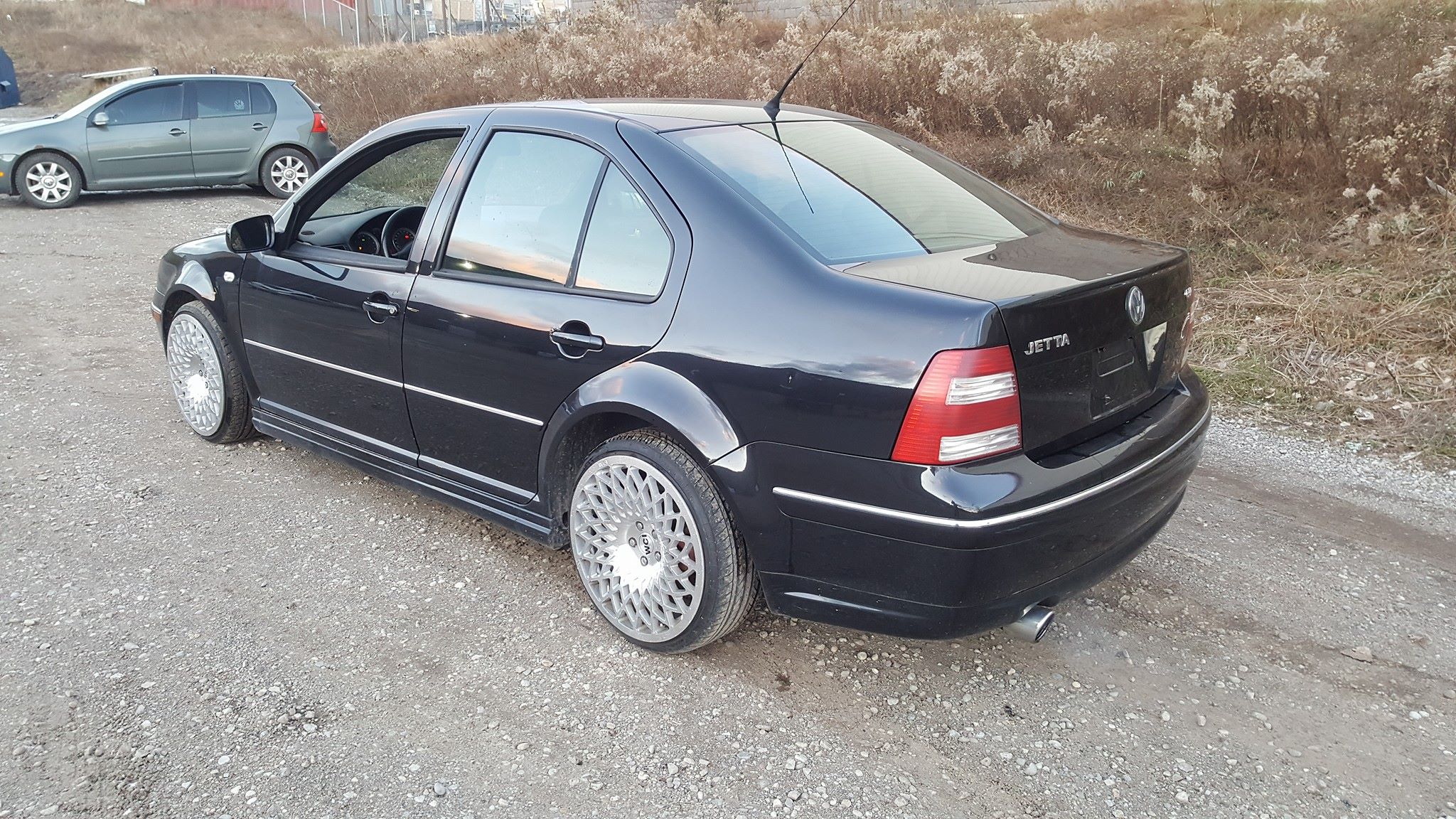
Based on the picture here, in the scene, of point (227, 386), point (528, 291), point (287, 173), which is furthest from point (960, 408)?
point (287, 173)

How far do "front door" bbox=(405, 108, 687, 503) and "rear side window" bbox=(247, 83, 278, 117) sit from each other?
10.5m

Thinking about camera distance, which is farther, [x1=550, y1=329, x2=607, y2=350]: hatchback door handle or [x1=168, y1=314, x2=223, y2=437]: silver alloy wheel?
[x1=168, y1=314, x2=223, y2=437]: silver alloy wheel

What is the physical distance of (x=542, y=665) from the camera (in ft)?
10.1

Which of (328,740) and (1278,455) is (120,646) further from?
(1278,455)

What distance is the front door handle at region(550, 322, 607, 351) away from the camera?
299 cm

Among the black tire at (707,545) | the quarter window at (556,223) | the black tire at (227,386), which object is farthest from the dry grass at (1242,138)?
the black tire at (227,386)

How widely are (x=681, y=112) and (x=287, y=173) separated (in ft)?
35.5

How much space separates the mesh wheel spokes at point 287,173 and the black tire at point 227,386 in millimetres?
8650

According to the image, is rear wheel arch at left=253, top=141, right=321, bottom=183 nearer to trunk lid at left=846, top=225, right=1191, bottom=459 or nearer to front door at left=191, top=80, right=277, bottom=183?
front door at left=191, top=80, right=277, bottom=183

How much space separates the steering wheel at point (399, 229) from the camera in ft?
14.0

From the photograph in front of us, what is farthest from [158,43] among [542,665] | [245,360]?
[542,665]

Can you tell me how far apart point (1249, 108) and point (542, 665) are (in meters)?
7.29

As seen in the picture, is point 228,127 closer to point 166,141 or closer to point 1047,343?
point 166,141

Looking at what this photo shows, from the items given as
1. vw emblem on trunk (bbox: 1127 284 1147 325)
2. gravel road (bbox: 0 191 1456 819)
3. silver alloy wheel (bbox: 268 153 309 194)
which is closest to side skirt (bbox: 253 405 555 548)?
gravel road (bbox: 0 191 1456 819)
